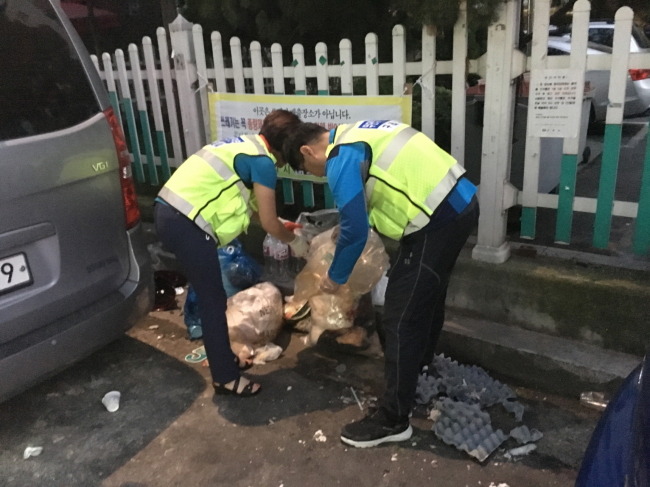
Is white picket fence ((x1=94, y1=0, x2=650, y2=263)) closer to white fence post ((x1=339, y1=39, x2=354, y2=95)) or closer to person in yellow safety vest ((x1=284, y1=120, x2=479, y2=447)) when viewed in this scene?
white fence post ((x1=339, y1=39, x2=354, y2=95))

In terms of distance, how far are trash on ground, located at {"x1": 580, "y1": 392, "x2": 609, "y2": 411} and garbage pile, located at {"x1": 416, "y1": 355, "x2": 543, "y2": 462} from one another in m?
0.31

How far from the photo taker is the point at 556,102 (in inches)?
→ 107

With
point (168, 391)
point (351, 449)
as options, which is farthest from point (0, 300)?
point (351, 449)

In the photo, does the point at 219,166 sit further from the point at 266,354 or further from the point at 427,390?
the point at 427,390

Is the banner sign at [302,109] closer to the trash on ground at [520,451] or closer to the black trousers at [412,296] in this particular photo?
the black trousers at [412,296]

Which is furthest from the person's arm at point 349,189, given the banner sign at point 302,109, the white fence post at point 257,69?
the white fence post at point 257,69

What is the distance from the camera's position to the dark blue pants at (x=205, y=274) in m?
2.62

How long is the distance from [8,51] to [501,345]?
273cm

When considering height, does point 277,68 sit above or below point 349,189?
above

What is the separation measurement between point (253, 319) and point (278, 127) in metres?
1.22

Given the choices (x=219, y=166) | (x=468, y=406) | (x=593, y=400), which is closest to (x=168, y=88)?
(x=219, y=166)

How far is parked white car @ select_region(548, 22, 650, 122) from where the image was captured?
4.01 meters

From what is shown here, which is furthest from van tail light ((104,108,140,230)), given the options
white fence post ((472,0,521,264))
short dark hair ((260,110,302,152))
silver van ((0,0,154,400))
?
white fence post ((472,0,521,264))

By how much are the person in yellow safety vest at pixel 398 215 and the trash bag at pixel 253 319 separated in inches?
34.3
